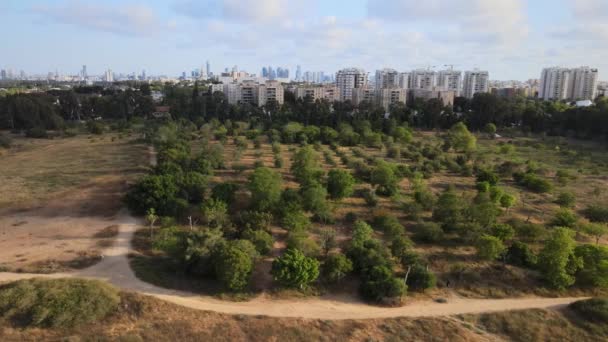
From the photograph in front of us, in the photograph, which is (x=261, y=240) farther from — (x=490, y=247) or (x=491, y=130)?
(x=491, y=130)

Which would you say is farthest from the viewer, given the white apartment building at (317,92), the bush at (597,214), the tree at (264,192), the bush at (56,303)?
the white apartment building at (317,92)

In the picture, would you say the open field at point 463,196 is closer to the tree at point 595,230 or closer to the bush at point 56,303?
the tree at point 595,230

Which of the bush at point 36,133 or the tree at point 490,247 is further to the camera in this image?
the bush at point 36,133

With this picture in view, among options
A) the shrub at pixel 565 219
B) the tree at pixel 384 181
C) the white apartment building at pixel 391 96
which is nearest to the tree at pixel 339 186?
the tree at pixel 384 181

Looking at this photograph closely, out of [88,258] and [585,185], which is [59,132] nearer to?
[88,258]

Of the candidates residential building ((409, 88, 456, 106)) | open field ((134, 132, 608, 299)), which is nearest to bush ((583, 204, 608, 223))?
open field ((134, 132, 608, 299))

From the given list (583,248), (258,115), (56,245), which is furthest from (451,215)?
(258,115)

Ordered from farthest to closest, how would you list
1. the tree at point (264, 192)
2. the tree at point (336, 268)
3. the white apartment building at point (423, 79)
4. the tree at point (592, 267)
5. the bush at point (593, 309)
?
the white apartment building at point (423, 79)
the tree at point (264, 192)
the tree at point (592, 267)
the tree at point (336, 268)
the bush at point (593, 309)
